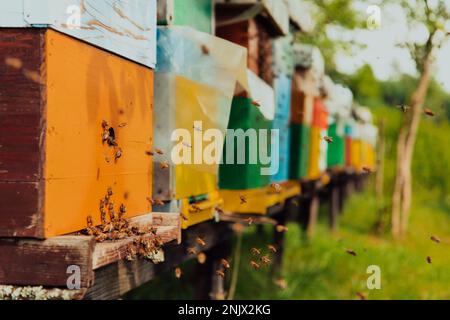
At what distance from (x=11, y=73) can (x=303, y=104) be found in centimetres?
421

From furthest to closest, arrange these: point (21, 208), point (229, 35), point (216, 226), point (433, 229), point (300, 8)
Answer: point (433, 229) < point (300, 8) < point (216, 226) < point (229, 35) < point (21, 208)

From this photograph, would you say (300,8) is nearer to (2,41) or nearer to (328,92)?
(328,92)

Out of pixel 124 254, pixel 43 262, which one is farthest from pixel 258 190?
pixel 43 262

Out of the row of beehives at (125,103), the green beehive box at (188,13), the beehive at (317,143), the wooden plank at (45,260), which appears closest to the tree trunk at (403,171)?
the beehive at (317,143)

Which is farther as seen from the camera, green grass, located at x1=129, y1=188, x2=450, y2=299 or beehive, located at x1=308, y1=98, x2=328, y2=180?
beehive, located at x1=308, y1=98, x2=328, y2=180

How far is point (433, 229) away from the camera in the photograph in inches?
496

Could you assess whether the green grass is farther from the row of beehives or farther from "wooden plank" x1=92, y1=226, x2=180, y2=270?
"wooden plank" x1=92, y1=226, x2=180, y2=270

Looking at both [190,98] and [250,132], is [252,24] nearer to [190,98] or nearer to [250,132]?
[250,132]

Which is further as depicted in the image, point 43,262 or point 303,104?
point 303,104

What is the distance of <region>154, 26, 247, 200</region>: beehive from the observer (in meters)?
2.92

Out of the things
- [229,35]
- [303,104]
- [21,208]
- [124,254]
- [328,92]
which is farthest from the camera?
[328,92]

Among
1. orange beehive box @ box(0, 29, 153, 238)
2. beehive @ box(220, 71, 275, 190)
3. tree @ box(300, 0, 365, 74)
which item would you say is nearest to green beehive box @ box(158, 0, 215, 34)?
beehive @ box(220, 71, 275, 190)

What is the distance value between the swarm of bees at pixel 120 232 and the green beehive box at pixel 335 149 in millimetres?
6574

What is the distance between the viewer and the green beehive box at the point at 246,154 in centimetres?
381
